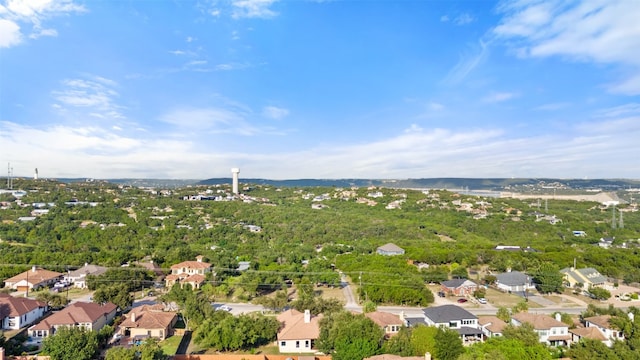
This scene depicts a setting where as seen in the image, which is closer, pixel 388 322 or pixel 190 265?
pixel 388 322

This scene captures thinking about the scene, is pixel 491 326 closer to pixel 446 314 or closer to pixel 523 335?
pixel 446 314

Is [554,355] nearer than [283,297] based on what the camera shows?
Yes

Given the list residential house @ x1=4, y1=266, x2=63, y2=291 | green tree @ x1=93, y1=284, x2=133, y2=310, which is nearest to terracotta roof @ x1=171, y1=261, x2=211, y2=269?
green tree @ x1=93, y1=284, x2=133, y2=310

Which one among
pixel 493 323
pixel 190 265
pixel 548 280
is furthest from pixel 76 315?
pixel 548 280

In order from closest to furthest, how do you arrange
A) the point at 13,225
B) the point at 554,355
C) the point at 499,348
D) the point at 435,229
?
1. the point at 499,348
2. the point at 554,355
3. the point at 13,225
4. the point at 435,229

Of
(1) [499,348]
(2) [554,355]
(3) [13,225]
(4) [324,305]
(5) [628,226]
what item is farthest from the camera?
(5) [628,226]

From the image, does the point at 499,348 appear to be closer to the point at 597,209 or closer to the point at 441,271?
the point at 441,271

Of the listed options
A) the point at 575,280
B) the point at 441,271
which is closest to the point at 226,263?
the point at 441,271
